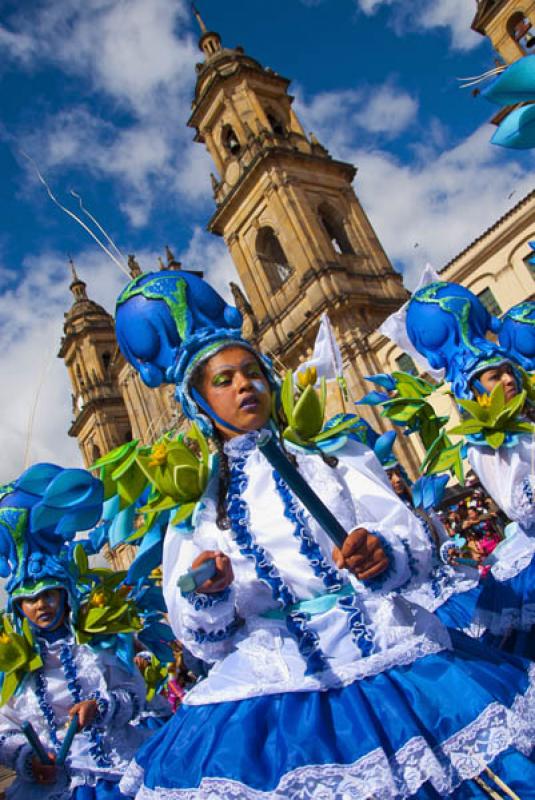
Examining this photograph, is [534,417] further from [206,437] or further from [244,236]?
[244,236]

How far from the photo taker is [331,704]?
6.14ft

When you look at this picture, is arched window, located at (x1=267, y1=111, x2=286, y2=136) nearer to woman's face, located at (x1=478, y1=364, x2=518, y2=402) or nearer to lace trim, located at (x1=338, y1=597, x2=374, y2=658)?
woman's face, located at (x1=478, y1=364, x2=518, y2=402)

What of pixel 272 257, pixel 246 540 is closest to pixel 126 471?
→ pixel 246 540

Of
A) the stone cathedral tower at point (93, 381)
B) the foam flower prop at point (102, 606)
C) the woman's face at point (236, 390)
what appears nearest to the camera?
the woman's face at point (236, 390)

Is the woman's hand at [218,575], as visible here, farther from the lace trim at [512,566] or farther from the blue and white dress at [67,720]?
the lace trim at [512,566]

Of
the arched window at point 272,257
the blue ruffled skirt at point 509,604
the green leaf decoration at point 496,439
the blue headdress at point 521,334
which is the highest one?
the arched window at point 272,257

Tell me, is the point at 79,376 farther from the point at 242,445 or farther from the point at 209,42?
the point at 242,445

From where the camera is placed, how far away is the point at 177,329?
8.98 feet

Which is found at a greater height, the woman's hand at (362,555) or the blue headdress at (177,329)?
the blue headdress at (177,329)

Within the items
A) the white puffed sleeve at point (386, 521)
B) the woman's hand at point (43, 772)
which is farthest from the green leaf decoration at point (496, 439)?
the woman's hand at point (43, 772)

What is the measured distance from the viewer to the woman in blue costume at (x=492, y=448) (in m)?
3.45

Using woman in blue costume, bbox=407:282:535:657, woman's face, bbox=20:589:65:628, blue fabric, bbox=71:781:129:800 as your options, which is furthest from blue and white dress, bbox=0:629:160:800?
woman in blue costume, bbox=407:282:535:657

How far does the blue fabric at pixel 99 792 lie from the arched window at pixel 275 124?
1022 inches

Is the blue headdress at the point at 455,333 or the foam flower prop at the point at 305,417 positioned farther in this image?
the blue headdress at the point at 455,333
